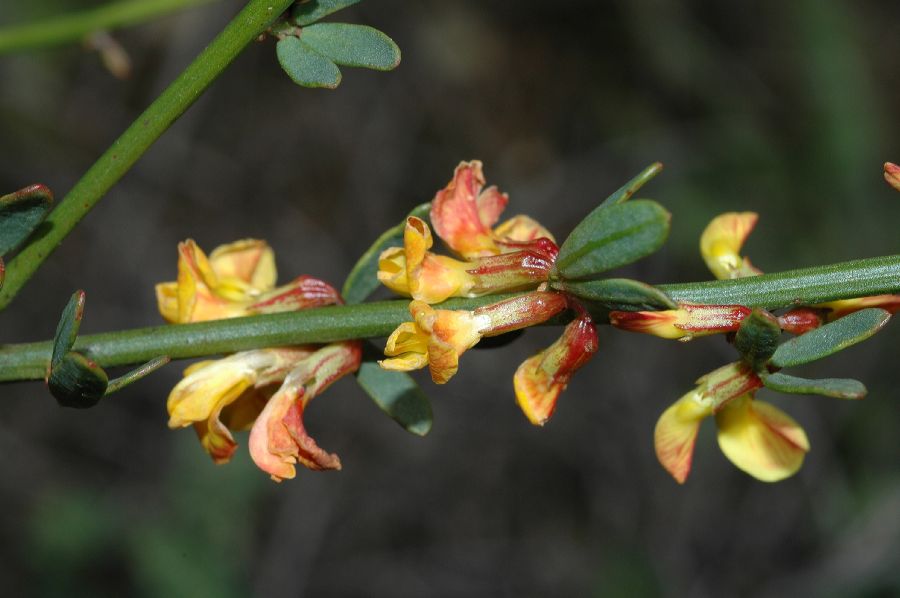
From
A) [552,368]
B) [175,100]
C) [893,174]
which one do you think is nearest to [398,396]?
[552,368]

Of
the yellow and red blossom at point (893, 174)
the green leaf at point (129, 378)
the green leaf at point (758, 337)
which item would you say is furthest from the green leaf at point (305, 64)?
the yellow and red blossom at point (893, 174)

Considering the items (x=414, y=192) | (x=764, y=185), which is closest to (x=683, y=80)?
(x=764, y=185)

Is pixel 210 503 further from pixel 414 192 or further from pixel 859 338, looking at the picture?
pixel 859 338

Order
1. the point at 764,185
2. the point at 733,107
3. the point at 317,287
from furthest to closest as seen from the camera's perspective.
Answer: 1. the point at 733,107
2. the point at 764,185
3. the point at 317,287

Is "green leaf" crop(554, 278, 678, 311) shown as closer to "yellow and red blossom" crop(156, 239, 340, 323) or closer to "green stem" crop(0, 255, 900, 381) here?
"green stem" crop(0, 255, 900, 381)

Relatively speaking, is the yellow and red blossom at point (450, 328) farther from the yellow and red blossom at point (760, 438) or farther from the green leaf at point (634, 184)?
the yellow and red blossom at point (760, 438)

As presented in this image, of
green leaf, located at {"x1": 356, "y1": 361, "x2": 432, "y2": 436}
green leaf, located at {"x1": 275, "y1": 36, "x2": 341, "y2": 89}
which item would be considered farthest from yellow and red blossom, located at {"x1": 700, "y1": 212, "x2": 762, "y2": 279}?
green leaf, located at {"x1": 275, "y1": 36, "x2": 341, "y2": 89}
